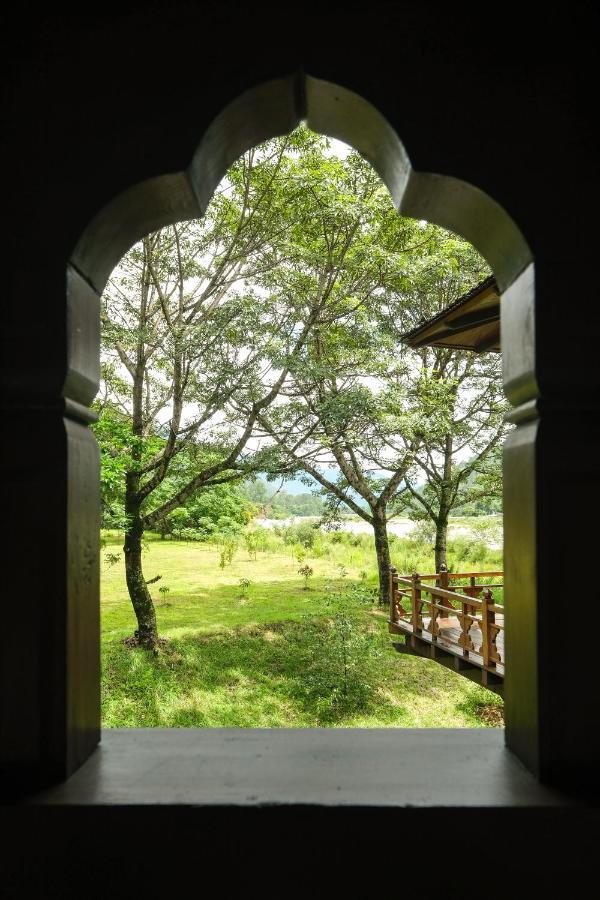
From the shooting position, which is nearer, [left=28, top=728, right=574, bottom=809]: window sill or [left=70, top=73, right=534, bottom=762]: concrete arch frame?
[left=28, top=728, right=574, bottom=809]: window sill

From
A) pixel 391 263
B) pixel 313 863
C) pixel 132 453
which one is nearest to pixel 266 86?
pixel 313 863

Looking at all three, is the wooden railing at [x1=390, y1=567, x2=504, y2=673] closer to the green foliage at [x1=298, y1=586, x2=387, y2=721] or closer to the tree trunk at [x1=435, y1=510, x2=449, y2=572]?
the green foliage at [x1=298, y1=586, x2=387, y2=721]

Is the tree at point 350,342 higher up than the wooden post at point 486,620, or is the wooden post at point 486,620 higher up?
the tree at point 350,342

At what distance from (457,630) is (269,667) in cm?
310

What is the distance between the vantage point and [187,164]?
823 mm

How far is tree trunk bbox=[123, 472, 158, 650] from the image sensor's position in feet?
23.8

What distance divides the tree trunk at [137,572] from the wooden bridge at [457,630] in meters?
3.45

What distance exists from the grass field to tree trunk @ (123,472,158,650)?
0.27 metres

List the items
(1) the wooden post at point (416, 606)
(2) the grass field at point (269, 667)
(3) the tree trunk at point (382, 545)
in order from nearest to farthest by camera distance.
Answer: (1) the wooden post at point (416, 606)
(2) the grass field at point (269, 667)
(3) the tree trunk at point (382, 545)

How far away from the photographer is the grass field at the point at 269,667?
23.0 ft

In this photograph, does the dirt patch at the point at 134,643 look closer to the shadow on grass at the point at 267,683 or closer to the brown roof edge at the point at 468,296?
the shadow on grass at the point at 267,683

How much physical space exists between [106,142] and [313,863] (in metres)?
1.10

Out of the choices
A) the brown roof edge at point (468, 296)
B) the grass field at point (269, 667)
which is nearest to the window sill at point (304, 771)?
the brown roof edge at point (468, 296)

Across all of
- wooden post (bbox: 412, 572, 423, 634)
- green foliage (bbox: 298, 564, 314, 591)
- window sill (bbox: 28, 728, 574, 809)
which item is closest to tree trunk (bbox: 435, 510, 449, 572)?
green foliage (bbox: 298, 564, 314, 591)
